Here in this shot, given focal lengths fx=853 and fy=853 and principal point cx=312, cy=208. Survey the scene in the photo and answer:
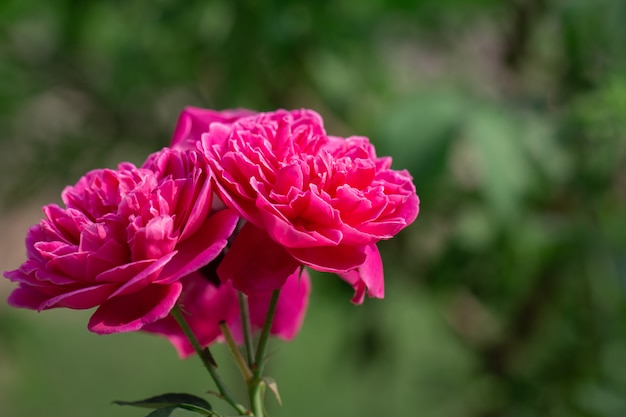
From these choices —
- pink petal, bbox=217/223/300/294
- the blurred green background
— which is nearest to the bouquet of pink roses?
pink petal, bbox=217/223/300/294

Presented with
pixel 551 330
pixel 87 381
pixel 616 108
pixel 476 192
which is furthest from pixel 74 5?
pixel 87 381

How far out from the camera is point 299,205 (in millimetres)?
370

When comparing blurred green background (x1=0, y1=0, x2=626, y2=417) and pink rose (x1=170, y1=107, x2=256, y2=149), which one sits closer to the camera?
pink rose (x1=170, y1=107, x2=256, y2=149)

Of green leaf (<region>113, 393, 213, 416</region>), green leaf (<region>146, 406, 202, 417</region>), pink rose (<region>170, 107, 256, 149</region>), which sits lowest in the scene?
green leaf (<region>113, 393, 213, 416</region>)

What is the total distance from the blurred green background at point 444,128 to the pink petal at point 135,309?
1.72 feet

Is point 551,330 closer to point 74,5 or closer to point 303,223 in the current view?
point 74,5

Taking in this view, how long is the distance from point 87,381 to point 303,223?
8.05 ft

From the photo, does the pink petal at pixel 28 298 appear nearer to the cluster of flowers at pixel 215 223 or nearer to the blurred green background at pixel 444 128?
the cluster of flowers at pixel 215 223

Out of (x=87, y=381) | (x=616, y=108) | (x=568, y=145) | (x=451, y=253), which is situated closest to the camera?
(x=616, y=108)

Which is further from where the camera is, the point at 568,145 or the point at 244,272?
the point at 568,145

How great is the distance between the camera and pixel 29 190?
1352mm

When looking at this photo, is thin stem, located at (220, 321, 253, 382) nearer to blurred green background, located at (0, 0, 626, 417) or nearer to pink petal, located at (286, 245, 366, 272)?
pink petal, located at (286, 245, 366, 272)

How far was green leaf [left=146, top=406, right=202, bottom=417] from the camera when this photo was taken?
371 mm

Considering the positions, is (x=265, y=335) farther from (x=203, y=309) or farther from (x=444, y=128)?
(x=444, y=128)
